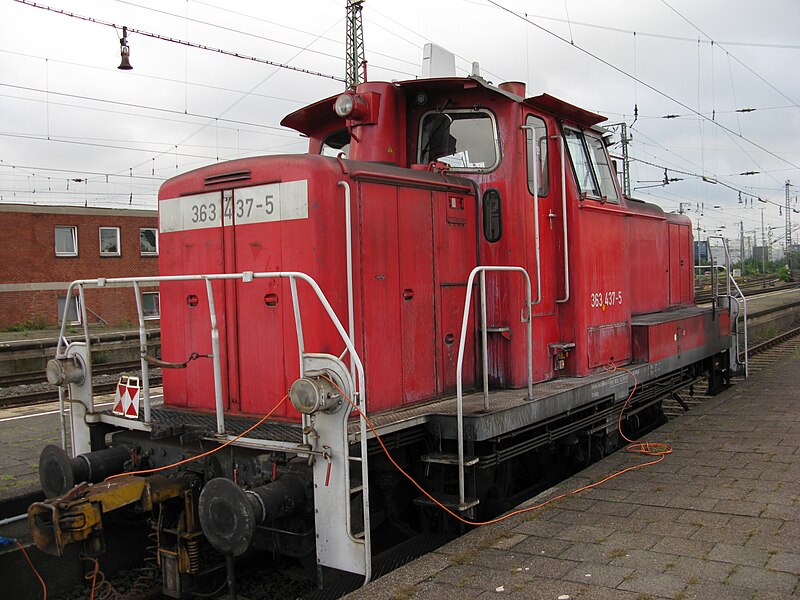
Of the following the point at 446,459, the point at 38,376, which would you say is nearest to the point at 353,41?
the point at 38,376

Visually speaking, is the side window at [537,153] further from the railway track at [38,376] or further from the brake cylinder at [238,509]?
the railway track at [38,376]

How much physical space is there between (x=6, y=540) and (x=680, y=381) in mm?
7077

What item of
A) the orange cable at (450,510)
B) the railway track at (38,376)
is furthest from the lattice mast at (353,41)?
the orange cable at (450,510)

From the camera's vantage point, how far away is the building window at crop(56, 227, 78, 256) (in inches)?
989

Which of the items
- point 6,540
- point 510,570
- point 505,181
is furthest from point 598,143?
point 6,540

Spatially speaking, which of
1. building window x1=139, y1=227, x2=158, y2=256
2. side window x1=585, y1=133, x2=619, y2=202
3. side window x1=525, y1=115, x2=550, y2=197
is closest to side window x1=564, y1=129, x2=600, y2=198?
side window x1=585, y1=133, x2=619, y2=202

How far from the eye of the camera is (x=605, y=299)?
6.24 m

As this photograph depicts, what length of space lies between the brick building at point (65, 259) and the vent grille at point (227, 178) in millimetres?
21278

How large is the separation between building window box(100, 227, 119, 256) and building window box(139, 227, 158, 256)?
99 cm

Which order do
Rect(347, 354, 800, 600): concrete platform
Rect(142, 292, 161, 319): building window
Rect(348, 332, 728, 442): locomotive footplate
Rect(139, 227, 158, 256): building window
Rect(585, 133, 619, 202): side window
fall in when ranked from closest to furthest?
Rect(347, 354, 800, 600): concrete platform
Rect(348, 332, 728, 442): locomotive footplate
Rect(585, 133, 619, 202): side window
Rect(142, 292, 161, 319): building window
Rect(139, 227, 158, 256): building window

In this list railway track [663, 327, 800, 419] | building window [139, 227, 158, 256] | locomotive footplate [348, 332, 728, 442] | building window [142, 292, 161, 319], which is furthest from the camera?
building window [139, 227, 158, 256]

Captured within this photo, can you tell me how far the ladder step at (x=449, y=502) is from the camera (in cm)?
407

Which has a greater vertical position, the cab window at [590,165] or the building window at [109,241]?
the building window at [109,241]

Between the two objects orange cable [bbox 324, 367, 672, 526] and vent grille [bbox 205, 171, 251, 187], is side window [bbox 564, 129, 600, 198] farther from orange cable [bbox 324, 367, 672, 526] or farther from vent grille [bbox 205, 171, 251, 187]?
vent grille [bbox 205, 171, 251, 187]
